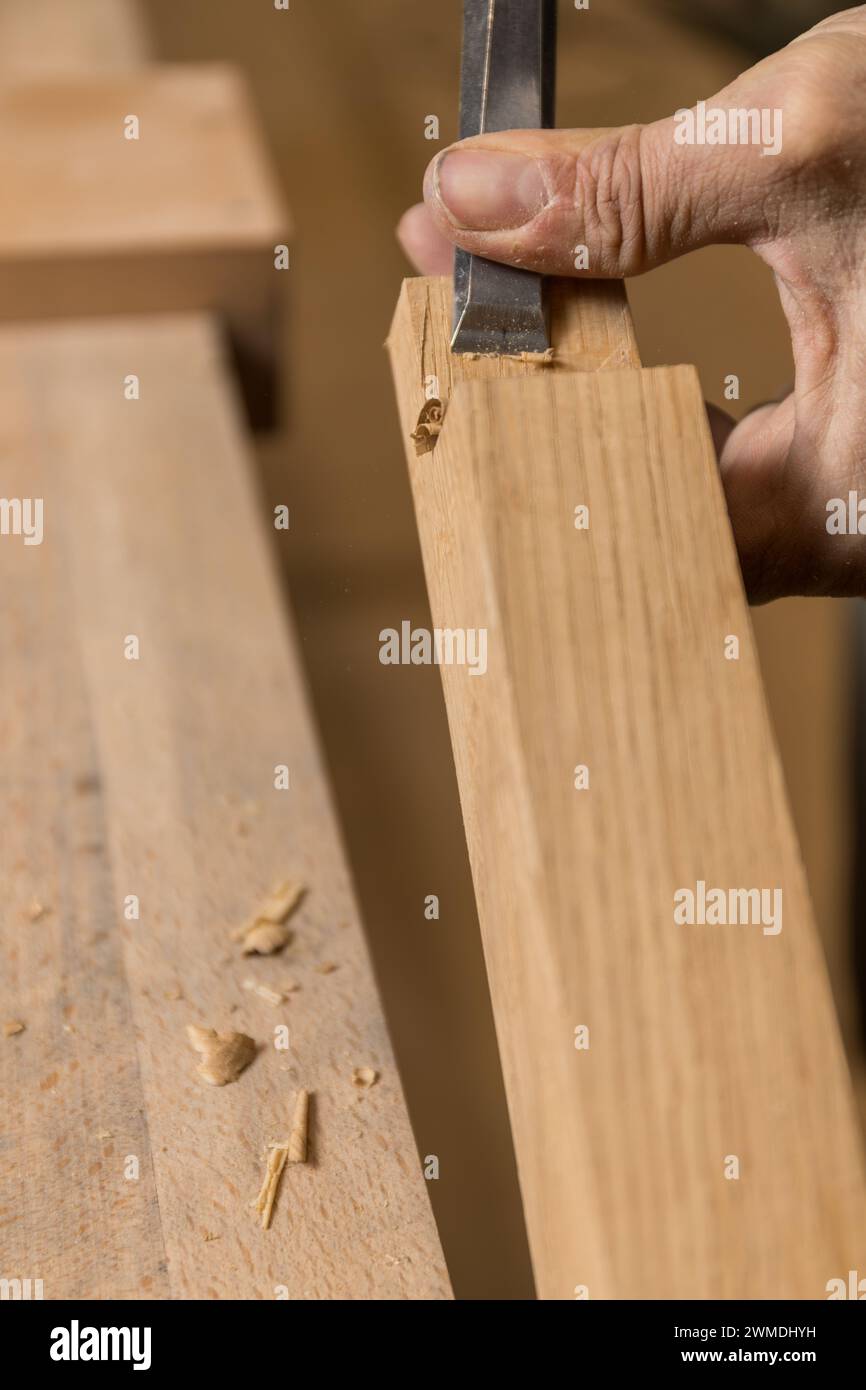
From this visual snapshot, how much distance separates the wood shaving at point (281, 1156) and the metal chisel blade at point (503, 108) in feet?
1.25

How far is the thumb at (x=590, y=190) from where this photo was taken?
589 mm

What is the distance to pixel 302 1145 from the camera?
601 millimetres

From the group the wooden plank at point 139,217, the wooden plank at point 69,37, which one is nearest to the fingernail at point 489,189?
the wooden plank at point 139,217

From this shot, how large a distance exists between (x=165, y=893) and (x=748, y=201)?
506mm

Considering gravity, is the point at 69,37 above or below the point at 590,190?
above

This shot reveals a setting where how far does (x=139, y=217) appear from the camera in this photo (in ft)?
4.11

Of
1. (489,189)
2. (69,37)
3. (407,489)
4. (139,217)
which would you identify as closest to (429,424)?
(489,189)

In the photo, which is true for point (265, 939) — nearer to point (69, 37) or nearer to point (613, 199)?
point (613, 199)

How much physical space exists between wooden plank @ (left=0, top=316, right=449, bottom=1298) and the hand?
14.2 inches

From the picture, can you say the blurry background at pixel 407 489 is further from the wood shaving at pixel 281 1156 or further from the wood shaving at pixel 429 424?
the wood shaving at pixel 281 1156
